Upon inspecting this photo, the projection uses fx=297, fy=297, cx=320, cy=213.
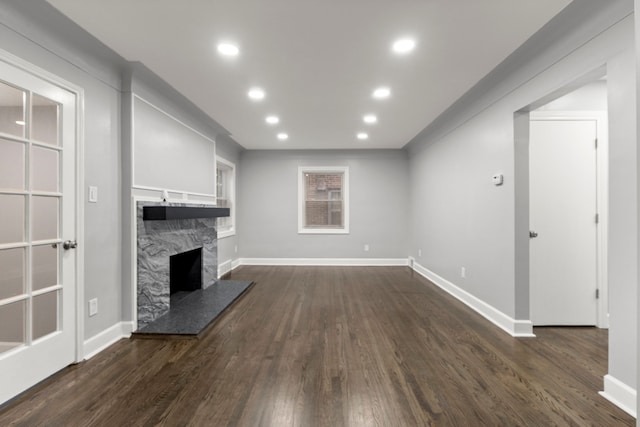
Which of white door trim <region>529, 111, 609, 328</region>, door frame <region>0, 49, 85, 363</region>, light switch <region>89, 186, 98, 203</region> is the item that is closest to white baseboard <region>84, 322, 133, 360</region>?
door frame <region>0, 49, 85, 363</region>

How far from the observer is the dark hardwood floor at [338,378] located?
1704 millimetres

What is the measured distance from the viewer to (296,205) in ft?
21.4

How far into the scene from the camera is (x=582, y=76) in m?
2.10

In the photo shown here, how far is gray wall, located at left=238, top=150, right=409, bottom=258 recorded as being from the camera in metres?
6.46

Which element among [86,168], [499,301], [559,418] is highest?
[86,168]

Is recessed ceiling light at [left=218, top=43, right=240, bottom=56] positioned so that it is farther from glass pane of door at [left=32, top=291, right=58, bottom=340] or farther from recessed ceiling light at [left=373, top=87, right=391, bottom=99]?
glass pane of door at [left=32, top=291, right=58, bottom=340]

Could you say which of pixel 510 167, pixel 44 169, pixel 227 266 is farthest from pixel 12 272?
pixel 510 167

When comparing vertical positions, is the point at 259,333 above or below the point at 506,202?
below

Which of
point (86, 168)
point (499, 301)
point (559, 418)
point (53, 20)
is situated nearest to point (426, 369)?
point (559, 418)

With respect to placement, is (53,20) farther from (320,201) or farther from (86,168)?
(320,201)

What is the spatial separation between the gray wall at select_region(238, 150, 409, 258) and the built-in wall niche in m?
2.00

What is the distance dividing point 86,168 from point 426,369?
309 centimetres

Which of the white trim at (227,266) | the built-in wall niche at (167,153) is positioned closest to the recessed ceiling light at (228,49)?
the built-in wall niche at (167,153)

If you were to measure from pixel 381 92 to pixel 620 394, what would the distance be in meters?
3.06
